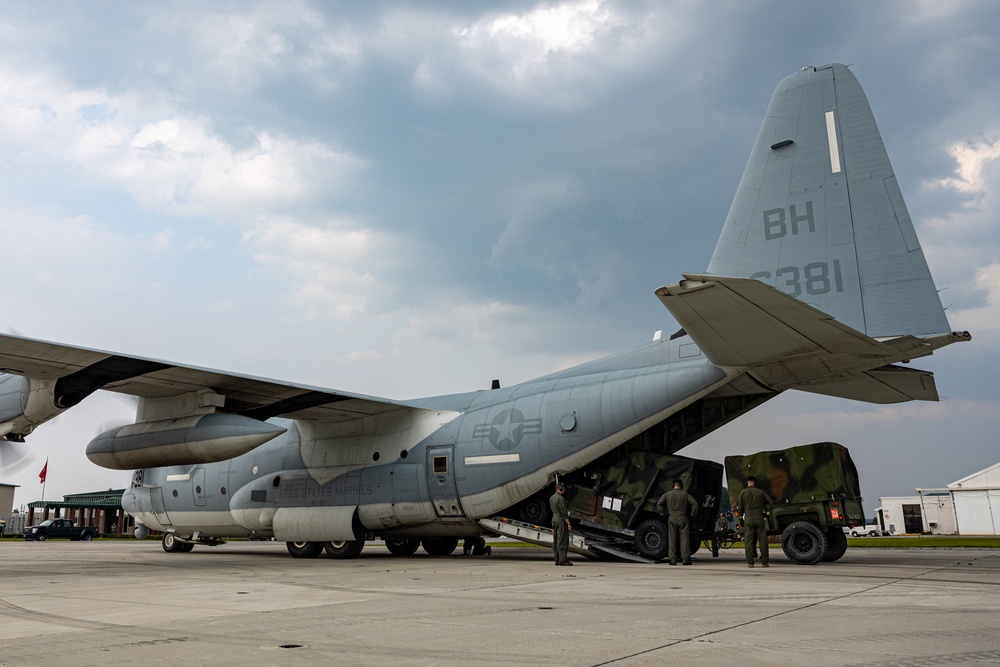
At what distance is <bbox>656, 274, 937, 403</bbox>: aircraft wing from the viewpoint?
992 centimetres

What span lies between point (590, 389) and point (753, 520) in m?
3.85

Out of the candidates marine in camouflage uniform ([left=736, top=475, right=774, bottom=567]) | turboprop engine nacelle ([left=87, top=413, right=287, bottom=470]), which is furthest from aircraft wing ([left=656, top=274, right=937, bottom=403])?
turboprop engine nacelle ([left=87, top=413, right=287, bottom=470])

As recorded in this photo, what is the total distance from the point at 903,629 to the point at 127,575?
11.2 metres

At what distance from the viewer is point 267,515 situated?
1806 cm

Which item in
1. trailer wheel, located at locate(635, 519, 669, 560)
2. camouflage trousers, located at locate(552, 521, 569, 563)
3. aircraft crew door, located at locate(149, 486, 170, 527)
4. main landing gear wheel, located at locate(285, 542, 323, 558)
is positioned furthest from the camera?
aircraft crew door, located at locate(149, 486, 170, 527)

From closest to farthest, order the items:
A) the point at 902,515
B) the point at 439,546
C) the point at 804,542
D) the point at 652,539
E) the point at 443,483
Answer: the point at 804,542 → the point at 652,539 → the point at 443,483 → the point at 439,546 → the point at 902,515

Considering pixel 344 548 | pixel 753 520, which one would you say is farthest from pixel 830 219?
pixel 344 548

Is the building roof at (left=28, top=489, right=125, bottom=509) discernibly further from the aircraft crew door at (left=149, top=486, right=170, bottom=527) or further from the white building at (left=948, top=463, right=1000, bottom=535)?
the white building at (left=948, top=463, right=1000, bottom=535)

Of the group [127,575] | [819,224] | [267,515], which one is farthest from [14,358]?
[819,224]

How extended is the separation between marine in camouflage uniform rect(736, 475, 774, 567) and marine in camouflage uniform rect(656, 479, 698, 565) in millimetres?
843

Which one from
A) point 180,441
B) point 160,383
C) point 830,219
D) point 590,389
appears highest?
point 830,219

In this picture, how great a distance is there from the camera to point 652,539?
13828 millimetres

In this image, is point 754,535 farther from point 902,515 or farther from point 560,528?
point 902,515

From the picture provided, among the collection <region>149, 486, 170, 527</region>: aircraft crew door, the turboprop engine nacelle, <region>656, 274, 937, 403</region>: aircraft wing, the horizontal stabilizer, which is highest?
<region>656, 274, 937, 403</region>: aircraft wing
